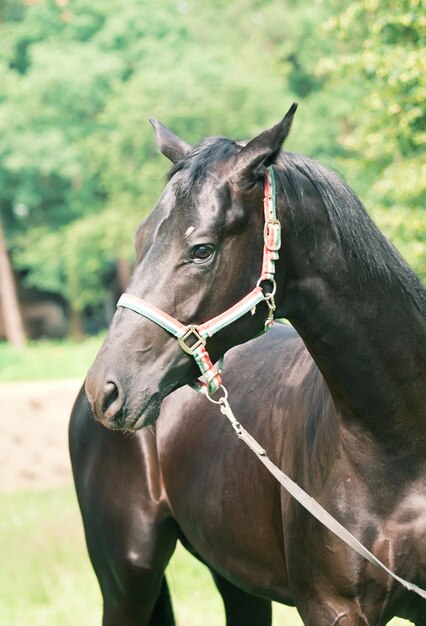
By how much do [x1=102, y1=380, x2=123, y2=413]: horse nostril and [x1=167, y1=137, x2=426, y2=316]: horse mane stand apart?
2.15ft

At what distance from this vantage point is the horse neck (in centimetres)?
295

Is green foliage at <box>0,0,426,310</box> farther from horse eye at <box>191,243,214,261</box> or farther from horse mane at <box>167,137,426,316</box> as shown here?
horse eye at <box>191,243,214,261</box>

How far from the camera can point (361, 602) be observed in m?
3.01

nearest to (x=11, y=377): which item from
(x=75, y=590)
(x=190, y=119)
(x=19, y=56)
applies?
(x=190, y=119)

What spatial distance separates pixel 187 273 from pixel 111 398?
43 cm

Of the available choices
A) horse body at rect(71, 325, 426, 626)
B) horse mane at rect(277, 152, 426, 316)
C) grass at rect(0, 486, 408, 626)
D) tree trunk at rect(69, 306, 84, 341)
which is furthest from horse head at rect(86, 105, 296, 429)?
tree trunk at rect(69, 306, 84, 341)

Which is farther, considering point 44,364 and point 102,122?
point 102,122

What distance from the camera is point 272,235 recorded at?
283 centimetres

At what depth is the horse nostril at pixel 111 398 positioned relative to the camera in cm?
266

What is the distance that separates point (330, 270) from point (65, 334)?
3455 cm

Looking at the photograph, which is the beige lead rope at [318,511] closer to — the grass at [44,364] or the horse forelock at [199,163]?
the horse forelock at [199,163]

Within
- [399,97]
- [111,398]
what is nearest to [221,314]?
[111,398]

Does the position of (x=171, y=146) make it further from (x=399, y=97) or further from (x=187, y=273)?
(x=399, y=97)

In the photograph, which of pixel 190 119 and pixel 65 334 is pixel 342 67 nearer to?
pixel 190 119
